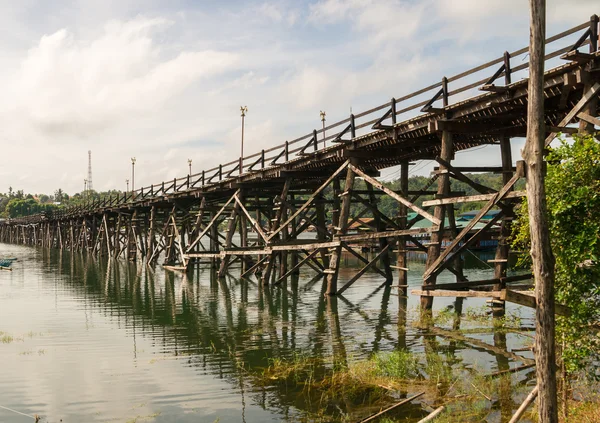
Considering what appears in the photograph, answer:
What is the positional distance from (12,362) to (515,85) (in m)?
12.0

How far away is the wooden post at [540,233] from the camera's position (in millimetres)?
6254

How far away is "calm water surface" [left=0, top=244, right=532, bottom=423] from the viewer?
29.8 ft

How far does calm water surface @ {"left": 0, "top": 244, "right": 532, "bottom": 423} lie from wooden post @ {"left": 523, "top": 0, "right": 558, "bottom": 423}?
2.34 metres

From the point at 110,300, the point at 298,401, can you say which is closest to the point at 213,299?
the point at 110,300

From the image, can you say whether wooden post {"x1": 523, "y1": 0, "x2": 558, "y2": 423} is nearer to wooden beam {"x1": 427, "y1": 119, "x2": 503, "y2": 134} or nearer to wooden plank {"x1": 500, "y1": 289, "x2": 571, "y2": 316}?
wooden plank {"x1": 500, "y1": 289, "x2": 571, "y2": 316}

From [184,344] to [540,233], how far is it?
9622 millimetres

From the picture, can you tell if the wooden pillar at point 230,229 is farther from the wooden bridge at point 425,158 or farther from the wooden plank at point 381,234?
the wooden plank at point 381,234

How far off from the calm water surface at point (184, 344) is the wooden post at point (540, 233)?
92.2 inches

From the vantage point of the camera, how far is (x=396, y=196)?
1702cm

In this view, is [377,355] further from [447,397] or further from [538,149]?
[538,149]

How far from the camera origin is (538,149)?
641 centimetres

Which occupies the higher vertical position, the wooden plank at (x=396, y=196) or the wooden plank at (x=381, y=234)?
the wooden plank at (x=396, y=196)

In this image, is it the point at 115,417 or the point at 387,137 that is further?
the point at 387,137

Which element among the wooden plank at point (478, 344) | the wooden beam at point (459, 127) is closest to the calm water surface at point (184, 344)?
the wooden plank at point (478, 344)
